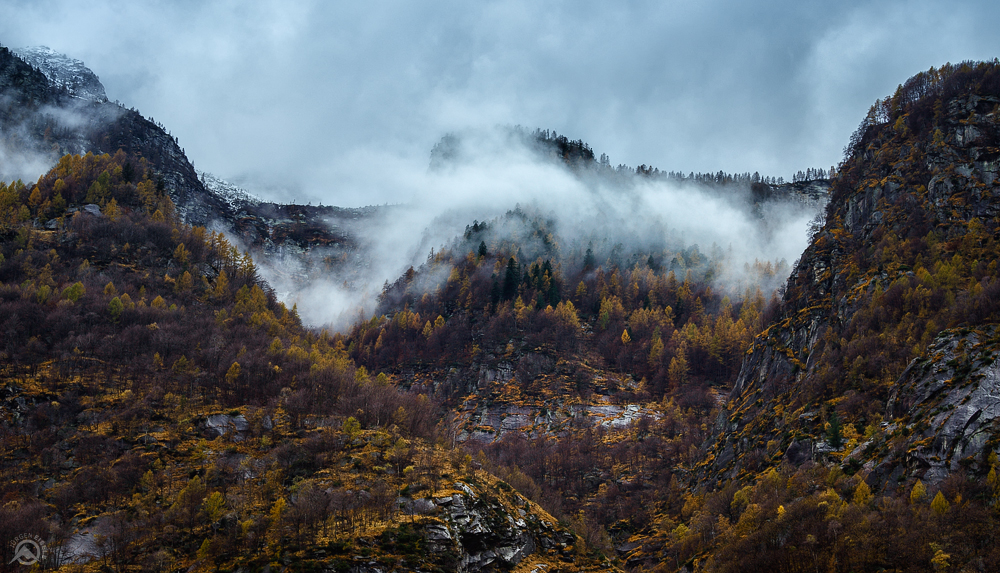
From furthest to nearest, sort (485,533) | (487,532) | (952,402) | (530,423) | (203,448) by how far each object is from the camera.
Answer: (530,423) < (203,448) < (487,532) < (485,533) < (952,402)

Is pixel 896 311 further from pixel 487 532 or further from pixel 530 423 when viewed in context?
pixel 530 423

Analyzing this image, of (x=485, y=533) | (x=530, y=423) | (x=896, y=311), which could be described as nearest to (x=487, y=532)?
(x=485, y=533)

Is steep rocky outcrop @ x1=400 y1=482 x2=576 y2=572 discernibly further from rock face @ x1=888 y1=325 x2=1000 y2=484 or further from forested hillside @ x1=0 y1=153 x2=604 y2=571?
rock face @ x1=888 y1=325 x2=1000 y2=484

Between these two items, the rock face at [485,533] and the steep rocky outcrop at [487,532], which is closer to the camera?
the rock face at [485,533]

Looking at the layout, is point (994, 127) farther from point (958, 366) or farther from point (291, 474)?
point (291, 474)

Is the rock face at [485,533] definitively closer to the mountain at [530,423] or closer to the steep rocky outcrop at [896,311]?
the mountain at [530,423]

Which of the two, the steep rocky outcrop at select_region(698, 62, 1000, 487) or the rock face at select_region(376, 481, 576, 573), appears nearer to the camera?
the steep rocky outcrop at select_region(698, 62, 1000, 487)

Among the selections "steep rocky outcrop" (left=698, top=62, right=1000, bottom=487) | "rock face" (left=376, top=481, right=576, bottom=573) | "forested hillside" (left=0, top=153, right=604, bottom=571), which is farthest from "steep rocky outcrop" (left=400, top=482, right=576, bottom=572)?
"steep rocky outcrop" (left=698, top=62, right=1000, bottom=487)

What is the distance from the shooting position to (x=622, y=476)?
118 meters

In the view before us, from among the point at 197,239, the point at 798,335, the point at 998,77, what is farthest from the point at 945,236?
the point at 197,239

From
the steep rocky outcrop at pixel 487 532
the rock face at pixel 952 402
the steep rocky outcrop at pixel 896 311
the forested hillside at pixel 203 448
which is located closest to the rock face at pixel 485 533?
the steep rocky outcrop at pixel 487 532

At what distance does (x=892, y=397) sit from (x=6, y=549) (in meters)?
97.9

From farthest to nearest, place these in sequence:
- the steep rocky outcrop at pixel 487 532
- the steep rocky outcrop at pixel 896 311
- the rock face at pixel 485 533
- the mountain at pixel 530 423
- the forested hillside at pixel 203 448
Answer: the steep rocky outcrop at pixel 487 532
the rock face at pixel 485 533
the forested hillside at pixel 203 448
the steep rocky outcrop at pixel 896 311
the mountain at pixel 530 423

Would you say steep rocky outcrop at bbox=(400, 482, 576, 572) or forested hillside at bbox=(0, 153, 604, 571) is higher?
forested hillside at bbox=(0, 153, 604, 571)
